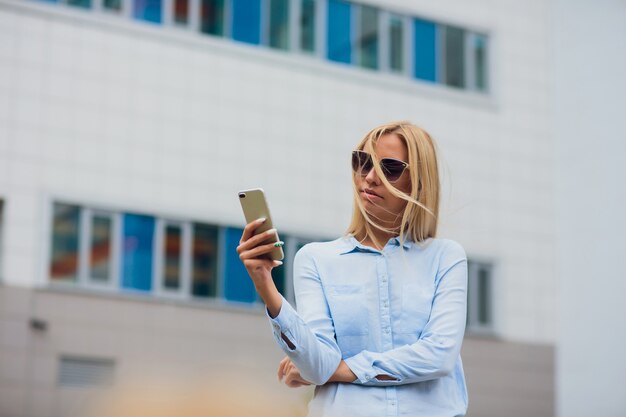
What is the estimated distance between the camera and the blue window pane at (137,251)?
59.4 feet

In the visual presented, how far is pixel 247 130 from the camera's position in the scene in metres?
19.5

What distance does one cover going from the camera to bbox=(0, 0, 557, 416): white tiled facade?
58.4 ft

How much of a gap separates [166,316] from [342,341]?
15.5 m

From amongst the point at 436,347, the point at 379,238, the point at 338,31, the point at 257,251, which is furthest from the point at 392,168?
the point at 338,31

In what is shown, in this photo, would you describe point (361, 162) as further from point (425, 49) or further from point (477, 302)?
point (477, 302)

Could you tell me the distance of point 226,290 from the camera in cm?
1880

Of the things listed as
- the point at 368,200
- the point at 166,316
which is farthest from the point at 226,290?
the point at 368,200

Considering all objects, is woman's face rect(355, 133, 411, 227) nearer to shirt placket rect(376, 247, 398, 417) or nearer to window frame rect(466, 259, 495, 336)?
shirt placket rect(376, 247, 398, 417)

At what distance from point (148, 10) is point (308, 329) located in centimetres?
1637

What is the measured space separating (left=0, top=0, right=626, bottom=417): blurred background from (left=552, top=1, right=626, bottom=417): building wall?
40mm

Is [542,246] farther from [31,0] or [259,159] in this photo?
[31,0]

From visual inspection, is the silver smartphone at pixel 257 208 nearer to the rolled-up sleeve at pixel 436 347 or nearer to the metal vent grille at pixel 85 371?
the rolled-up sleeve at pixel 436 347

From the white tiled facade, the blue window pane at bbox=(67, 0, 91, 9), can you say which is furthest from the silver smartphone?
the blue window pane at bbox=(67, 0, 91, 9)

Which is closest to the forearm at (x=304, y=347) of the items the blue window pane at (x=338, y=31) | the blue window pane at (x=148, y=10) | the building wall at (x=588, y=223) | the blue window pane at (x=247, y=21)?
the blue window pane at (x=148, y=10)
